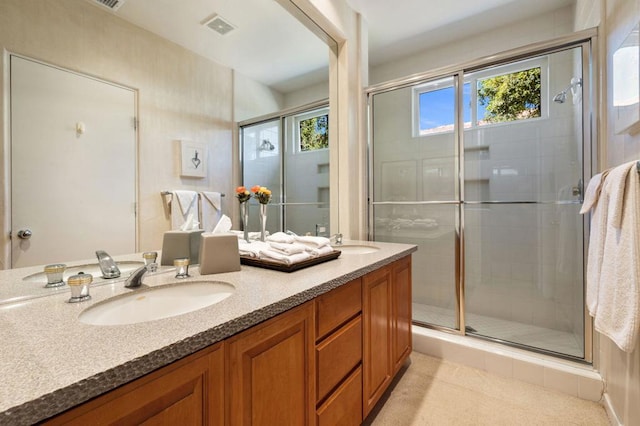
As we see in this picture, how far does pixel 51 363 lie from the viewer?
1.62 feet

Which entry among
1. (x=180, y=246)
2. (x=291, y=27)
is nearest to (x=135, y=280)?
(x=180, y=246)

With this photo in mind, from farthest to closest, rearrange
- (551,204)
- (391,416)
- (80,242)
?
(551,204) → (391,416) → (80,242)

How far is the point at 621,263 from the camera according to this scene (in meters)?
1.13

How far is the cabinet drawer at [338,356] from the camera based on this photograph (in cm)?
105

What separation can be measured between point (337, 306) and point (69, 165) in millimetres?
1033

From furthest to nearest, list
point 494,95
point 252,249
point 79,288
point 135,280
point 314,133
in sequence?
point 494,95
point 314,133
point 252,249
point 135,280
point 79,288

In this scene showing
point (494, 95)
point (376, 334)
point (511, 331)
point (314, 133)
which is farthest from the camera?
point (494, 95)

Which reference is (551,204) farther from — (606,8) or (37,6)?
(37,6)

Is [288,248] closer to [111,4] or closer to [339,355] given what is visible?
[339,355]

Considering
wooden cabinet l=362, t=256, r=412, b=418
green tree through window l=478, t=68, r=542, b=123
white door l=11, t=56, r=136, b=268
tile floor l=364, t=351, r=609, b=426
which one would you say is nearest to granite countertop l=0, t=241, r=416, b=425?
white door l=11, t=56, r=136, b=268

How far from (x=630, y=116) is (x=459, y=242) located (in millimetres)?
1303

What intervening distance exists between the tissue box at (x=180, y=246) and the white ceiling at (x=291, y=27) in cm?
80

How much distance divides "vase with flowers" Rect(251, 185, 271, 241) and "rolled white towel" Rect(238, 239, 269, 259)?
21 centimetres

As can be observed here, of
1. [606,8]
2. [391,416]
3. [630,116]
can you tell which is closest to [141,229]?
[391,416]
